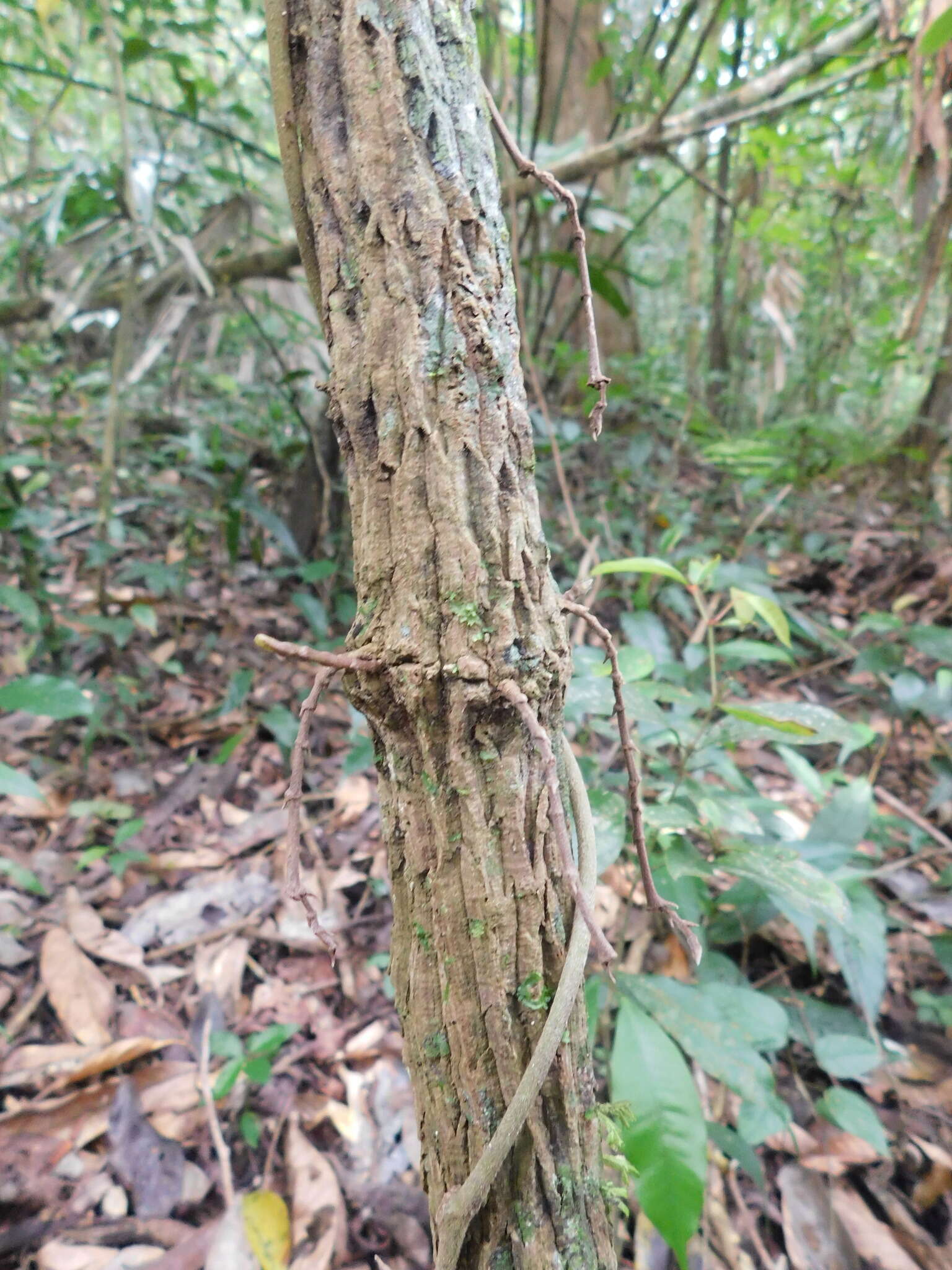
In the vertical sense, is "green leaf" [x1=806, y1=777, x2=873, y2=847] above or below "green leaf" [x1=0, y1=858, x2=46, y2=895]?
above

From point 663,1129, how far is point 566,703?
484mm

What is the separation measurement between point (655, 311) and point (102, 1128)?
5.44m

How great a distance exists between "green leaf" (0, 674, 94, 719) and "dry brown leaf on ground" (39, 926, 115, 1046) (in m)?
0.55

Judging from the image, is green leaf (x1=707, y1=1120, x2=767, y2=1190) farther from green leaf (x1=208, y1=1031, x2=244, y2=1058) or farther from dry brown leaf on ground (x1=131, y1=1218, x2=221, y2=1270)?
green leaf (x1=208, y1=1031, x2=244, y2=1058)

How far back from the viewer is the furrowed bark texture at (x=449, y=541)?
1.72 ft

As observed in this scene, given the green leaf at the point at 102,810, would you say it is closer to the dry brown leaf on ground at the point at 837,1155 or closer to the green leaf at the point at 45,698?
the green leaf at the point at 45,698

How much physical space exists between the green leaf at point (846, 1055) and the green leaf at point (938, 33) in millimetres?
1281

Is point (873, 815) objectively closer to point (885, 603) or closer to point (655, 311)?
point (885, 603)

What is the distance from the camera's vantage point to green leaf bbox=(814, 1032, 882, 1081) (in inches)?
38.3

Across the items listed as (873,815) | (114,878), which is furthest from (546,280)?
(114,878)

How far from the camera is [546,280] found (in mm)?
3162

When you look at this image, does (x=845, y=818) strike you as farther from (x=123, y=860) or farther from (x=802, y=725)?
(x=123, y=860)

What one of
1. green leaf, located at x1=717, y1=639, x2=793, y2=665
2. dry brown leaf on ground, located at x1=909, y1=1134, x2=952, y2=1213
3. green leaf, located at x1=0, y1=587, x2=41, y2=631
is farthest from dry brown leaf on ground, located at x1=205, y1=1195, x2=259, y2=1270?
green leaf, located at x1=0, y1=587, x2=41, y2=631

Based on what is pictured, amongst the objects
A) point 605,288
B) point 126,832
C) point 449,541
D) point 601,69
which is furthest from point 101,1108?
point 601,69
